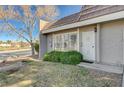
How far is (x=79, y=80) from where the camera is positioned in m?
5.13

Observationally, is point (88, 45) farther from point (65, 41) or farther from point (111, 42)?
point (65, 41)

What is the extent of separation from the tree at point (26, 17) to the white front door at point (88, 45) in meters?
9.92

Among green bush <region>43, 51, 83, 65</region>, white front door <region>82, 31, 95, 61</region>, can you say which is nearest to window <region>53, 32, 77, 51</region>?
white front door <region>82, 31, 95, 61</region>

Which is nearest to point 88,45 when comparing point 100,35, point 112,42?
point 100,35

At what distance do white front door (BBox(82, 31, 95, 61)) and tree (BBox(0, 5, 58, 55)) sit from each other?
32.6 feet

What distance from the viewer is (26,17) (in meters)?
18.8

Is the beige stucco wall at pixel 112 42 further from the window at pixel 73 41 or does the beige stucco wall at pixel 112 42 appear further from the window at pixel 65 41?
the window at pixel 65 41

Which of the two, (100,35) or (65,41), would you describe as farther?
(65,41)

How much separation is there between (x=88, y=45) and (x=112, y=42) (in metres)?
1.92

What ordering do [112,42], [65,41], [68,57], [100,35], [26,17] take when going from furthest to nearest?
[26,17], [65,41], [68,57], [100,35], [112,42]

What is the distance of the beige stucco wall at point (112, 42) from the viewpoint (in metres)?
7.12

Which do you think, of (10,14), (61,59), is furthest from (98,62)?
(10,14)

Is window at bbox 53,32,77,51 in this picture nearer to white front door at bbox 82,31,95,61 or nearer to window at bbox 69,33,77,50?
window at bbox 69,33,77,50
